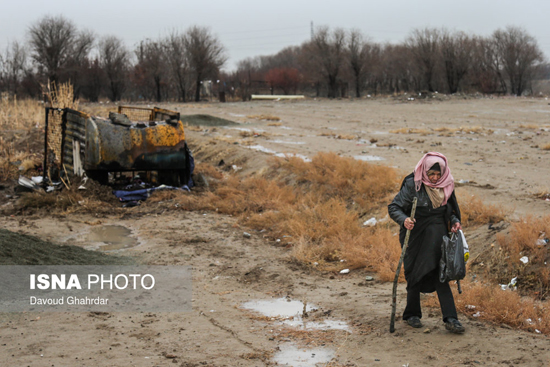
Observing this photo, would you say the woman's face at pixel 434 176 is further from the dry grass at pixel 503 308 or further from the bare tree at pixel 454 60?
the bare tree at pixel 454 60

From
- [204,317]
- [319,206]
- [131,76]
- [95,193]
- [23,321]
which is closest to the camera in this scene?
[23,321]

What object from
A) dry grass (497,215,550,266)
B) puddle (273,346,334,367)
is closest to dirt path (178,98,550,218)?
dry grass (497,215,550,266)

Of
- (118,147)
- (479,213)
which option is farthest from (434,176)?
(118,147)

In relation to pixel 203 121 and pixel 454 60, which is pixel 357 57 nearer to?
pixel 454 60

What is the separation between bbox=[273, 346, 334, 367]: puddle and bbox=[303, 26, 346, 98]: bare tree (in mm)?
47001

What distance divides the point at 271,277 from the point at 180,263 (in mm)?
1286

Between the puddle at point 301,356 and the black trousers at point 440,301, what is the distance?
32.2 inches

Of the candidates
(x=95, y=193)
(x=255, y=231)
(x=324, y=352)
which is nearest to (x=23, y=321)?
(x=324, y=352)

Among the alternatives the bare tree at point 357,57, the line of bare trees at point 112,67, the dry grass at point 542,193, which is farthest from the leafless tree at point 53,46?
the dry grass at point 542,193

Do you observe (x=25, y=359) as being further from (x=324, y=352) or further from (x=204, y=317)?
(x=324, y=352)

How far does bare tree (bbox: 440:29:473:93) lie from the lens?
47750 millimetres

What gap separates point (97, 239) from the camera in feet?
28.5

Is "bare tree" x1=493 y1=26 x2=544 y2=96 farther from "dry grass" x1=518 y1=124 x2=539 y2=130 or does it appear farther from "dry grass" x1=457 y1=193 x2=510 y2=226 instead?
"dry grass" x1=457 y1=193 x2=510 y2=226

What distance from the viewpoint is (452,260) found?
445cm
